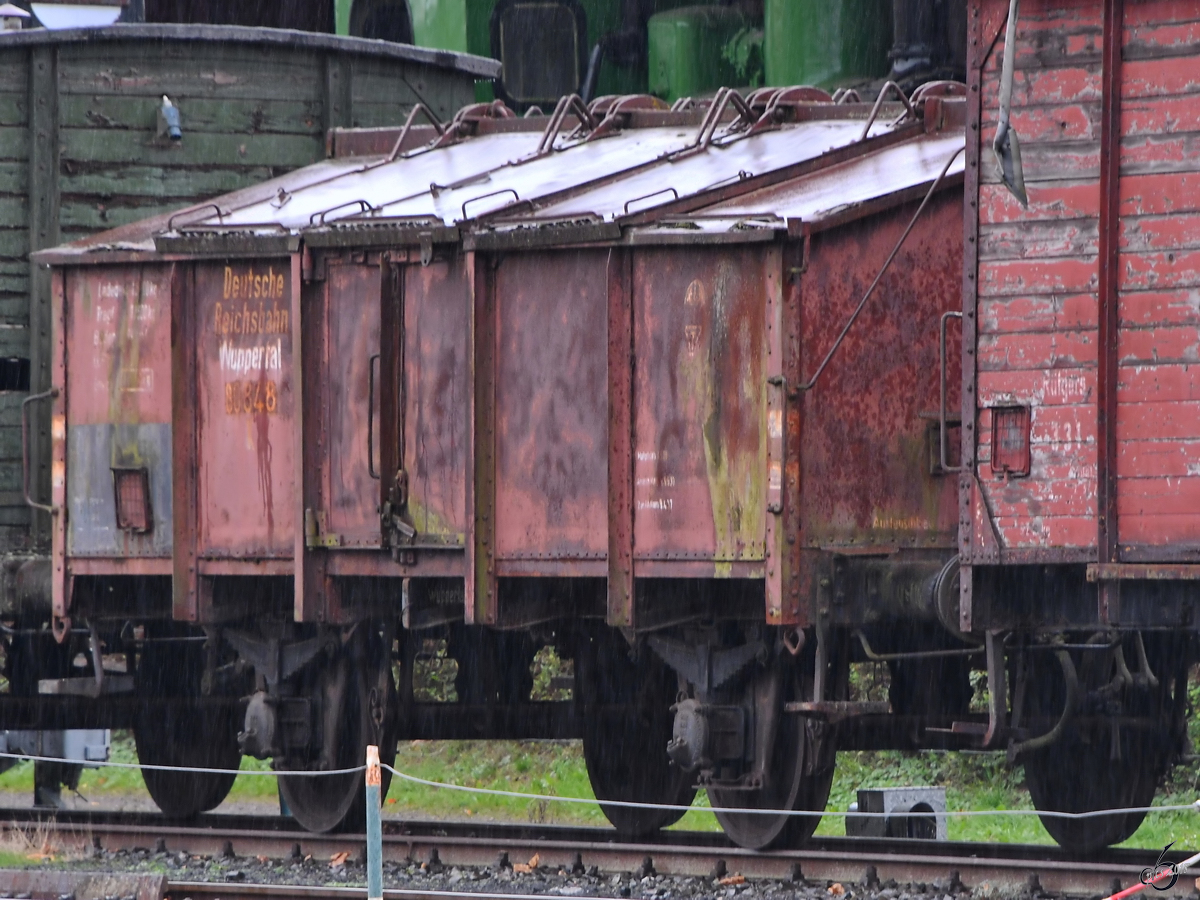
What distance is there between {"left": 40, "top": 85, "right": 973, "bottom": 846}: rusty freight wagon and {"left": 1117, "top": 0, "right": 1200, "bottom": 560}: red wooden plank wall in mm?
1152

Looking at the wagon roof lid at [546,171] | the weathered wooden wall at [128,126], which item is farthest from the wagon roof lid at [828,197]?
the weathered wooden wall at [128,126]

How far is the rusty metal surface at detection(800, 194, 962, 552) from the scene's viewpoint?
9.55m

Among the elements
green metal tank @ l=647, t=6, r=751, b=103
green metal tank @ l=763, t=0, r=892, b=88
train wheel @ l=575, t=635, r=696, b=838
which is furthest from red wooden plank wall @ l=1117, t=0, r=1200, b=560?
green metal tank @ l=647, t=6, r=751, b=103

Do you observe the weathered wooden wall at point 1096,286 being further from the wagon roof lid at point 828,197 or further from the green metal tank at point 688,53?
the green metal tank at point 688,53

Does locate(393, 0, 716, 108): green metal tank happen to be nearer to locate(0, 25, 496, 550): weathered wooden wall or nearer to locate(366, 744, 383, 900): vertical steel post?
locate(0, 25, 496, 550): weathered wooden wall

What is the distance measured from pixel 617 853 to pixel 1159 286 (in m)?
4.09

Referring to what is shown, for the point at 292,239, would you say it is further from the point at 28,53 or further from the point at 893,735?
the point at 893,735

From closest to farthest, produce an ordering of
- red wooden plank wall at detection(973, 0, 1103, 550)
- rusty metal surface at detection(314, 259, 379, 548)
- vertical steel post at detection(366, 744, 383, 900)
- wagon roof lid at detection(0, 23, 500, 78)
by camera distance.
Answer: vertical steel post at detection(366, 744, 383, 900) → red wooden plank wall at detection(973, 0, 1103, 550) → rusty metal surface at detection(314, 259, 379, 548) → wagon roof lid at detection(0, 23, 500, 78)

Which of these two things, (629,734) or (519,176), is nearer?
(519,176)

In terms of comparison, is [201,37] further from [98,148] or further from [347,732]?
[347,732]

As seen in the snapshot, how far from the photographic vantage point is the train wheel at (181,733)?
13156 mm

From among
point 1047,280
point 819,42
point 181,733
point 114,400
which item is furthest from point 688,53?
point 1047,280

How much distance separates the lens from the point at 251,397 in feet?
36.8

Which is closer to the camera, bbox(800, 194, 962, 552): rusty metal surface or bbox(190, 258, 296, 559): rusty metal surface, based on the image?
bbox(800, 194, 962, 552): rusty metal surface
